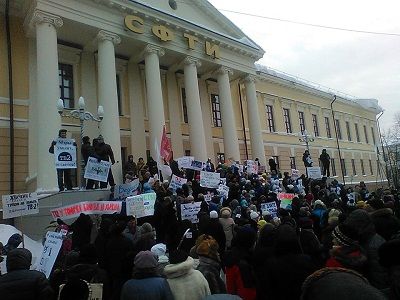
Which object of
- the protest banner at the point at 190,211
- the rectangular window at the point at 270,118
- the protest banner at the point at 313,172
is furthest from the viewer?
the rectangular window at the point at 270,118

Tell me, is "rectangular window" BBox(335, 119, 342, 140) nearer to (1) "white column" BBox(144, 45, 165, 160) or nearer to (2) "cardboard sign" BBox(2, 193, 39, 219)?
(1) "white column" BBox(144, 45, 165, 160)

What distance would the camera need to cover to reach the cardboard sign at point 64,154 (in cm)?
1134

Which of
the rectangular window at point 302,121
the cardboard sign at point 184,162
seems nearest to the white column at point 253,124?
the cardboard sign at point 184,162

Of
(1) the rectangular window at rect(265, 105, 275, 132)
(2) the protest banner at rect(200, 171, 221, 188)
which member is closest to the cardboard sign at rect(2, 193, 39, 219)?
(2) the protest banner at rect(200, 171, 221, 188)

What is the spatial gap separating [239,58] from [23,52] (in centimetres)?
1374

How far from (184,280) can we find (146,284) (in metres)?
0.37

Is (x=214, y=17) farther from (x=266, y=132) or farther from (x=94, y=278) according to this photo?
(x=94, y=278)

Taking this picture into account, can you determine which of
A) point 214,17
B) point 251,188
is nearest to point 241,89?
point 214,17

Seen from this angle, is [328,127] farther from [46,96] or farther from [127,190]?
[127,190]

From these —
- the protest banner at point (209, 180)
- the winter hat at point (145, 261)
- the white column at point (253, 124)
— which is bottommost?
the winter hat at point (145, 261)

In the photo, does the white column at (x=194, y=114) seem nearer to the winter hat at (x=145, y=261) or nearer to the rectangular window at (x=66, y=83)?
the rectangular window at (x=66, y=83)

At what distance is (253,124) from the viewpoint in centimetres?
2570

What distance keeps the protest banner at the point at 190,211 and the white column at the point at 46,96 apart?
8079 millimetres

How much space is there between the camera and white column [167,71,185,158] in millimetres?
23188
